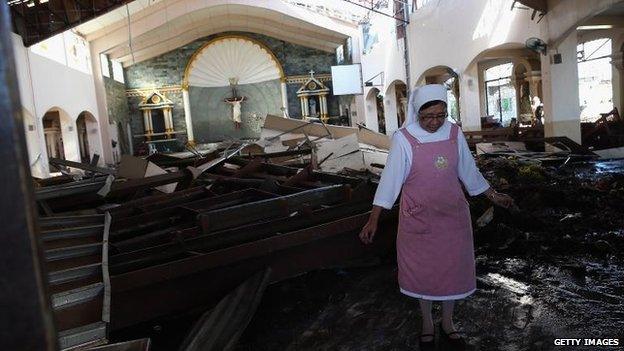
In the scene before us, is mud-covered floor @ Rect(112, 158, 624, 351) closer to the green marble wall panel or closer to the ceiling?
the ceiling

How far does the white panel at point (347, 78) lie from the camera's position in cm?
2055

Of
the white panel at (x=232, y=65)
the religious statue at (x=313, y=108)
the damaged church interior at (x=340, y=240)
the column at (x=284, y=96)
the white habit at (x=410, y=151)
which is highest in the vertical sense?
the white panel at (x=232, y=65)

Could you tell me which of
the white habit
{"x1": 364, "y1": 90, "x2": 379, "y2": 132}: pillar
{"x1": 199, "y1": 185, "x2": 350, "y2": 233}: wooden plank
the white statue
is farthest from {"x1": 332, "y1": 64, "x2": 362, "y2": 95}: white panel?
the white habit

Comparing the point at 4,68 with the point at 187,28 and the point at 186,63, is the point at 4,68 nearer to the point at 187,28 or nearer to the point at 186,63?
the point at 187,28

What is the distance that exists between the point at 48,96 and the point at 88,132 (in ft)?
15.0

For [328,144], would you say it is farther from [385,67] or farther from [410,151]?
[385,67]

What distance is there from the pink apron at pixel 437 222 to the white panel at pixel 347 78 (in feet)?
60.7

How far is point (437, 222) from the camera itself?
8.07 ft

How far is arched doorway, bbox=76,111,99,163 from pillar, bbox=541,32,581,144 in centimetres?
1508

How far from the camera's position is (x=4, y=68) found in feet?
2.17

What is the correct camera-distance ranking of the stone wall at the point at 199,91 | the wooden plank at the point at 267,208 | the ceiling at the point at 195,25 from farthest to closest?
the stone wall at the point at 199,91 < the ceiling at the point at 195,25 < the wooden plank at the point at 267,208

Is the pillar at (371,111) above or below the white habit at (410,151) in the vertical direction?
above

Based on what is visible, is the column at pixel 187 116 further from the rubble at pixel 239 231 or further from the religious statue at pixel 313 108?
the rubble at pixel 239 231

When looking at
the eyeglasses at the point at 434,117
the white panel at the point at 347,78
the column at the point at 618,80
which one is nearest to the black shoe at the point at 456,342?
the eyeglasses at the point at 434,117
